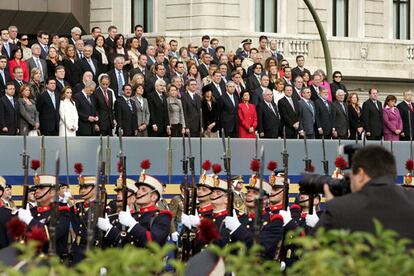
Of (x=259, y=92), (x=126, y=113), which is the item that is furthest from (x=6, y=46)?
(x=259, y=92)

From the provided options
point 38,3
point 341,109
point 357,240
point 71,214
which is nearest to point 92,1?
point 38,3

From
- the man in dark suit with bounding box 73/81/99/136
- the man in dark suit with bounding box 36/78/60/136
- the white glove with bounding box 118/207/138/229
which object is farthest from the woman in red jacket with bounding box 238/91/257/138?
the white glove with bounding box 118/207/138/229

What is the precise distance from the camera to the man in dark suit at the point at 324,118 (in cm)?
3002

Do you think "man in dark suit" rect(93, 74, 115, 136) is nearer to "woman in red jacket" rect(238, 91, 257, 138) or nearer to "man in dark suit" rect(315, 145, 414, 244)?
"woman in red jacket" rect(238, 91, 257, 138)

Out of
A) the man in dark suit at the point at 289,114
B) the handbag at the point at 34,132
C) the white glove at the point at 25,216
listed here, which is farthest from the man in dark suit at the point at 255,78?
the white glove at the point at 25,216

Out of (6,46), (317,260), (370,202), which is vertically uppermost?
(6,46)

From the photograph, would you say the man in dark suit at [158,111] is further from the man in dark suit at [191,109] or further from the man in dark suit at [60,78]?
the man in dark suit at [60,78]

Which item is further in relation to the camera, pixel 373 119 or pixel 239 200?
pixel 373 119

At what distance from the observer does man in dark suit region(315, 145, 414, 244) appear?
10852mm

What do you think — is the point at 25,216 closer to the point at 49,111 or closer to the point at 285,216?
the point at 285,216

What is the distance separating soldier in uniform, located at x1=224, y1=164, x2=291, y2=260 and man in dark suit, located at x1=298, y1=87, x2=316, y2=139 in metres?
10.5

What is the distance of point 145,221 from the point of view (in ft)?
59.9

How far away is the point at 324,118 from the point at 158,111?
3.98 m

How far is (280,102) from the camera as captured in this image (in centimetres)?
2933
